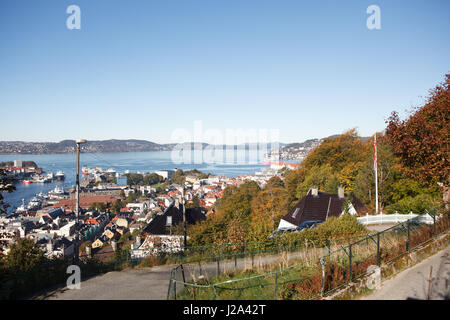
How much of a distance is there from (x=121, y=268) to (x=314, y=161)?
125 feet

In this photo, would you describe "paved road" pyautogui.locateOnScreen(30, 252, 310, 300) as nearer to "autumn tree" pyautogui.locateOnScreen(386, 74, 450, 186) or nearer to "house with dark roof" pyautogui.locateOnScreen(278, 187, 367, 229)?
"autumn tree" pyautogui.locateOnScreen(386, 74, 450, 186)

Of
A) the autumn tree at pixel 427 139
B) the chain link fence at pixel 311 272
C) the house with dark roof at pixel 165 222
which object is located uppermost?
the autumn tree at pixel 427 139

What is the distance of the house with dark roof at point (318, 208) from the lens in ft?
83.4

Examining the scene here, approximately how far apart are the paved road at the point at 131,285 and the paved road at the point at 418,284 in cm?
379

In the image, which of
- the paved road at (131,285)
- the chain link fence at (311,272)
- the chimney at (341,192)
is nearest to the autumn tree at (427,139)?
the chain link fence at (311,272)

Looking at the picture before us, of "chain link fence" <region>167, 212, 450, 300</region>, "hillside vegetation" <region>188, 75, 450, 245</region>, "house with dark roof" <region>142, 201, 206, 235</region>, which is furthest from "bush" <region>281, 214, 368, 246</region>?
"house with dark roof" <region>142, 201, 206, 235</region>

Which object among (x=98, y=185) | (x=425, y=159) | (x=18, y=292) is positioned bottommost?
(x=98, y=185)

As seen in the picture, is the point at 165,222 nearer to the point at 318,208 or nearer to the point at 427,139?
the point at 318,208

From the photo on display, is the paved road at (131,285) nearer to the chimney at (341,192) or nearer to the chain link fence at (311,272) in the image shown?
the chain link fence at (311,272)

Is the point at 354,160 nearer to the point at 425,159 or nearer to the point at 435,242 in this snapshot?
the point at 425,159

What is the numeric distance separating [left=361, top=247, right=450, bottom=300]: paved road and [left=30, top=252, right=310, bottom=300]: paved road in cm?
379

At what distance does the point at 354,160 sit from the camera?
3953 cm

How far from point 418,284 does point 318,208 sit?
20.6m
